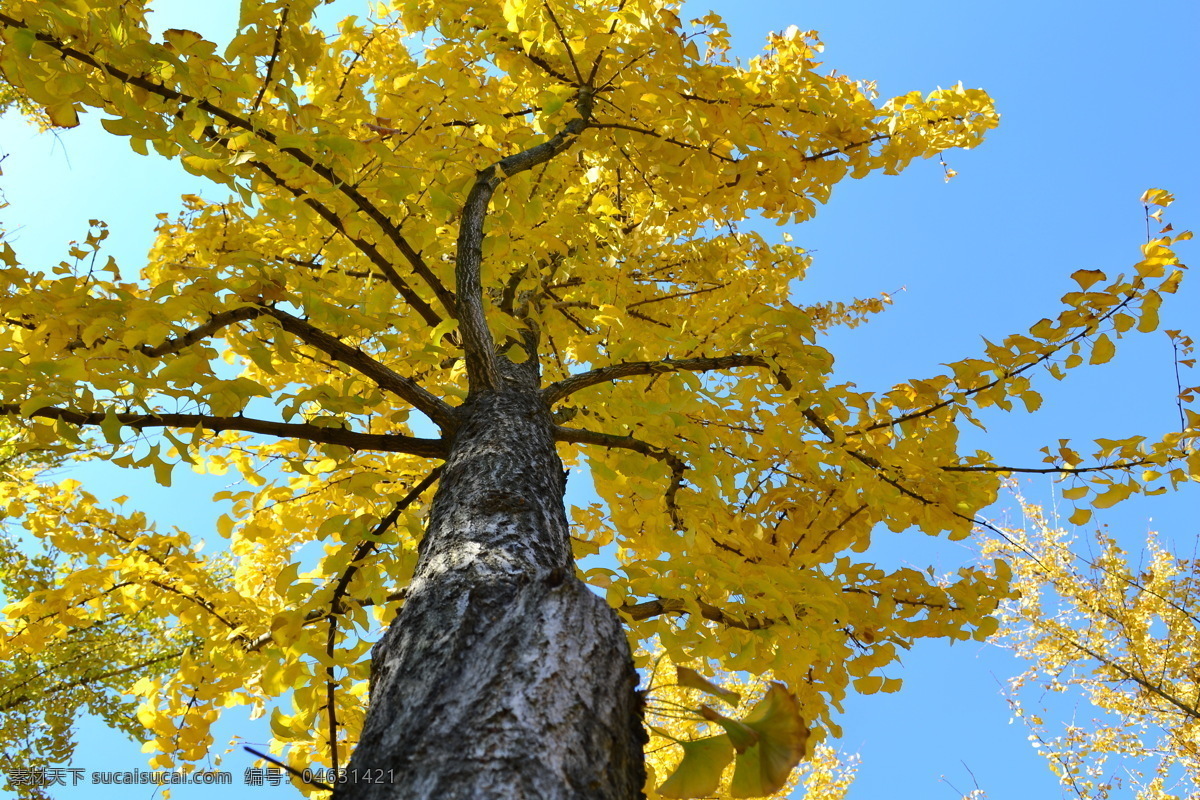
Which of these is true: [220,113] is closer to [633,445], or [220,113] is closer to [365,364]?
[365,364]

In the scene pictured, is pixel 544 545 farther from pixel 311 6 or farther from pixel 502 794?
pixel 311 6

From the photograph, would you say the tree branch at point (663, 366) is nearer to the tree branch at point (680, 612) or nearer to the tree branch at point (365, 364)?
the tree branch at point (365, 364)

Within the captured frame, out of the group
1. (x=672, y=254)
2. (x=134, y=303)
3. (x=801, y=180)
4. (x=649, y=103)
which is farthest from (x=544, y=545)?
(x=672, y=254)

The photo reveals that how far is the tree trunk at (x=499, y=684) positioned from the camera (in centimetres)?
89

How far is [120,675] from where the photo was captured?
486 centimetres

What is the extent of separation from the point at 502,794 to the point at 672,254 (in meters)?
3.44

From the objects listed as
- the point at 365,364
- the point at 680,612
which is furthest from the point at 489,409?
the point at 680,612

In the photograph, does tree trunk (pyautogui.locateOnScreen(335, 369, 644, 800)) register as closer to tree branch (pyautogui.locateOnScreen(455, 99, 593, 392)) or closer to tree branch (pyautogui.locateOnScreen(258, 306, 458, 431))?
tree branch (pyautogui.locateOnScreen(258, 306, 458, 431))

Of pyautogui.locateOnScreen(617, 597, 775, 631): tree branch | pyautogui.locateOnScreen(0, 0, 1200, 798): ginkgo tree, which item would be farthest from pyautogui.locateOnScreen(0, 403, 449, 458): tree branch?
pyautogui.locateOnScreen(617, 597, 775, 631): tree branch

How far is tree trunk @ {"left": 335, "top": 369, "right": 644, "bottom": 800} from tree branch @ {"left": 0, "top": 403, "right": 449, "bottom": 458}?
489 mm

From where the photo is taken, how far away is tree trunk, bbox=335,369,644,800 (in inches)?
35.1

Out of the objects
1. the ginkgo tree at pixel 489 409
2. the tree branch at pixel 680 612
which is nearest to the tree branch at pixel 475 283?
the ginkgo tree at pixel 489 409

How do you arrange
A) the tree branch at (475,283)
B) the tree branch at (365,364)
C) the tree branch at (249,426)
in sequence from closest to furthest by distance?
the tree branch at (249,426)
the tree branch at (365,364)
the tree branch at (475,283)

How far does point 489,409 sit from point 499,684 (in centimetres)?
117
